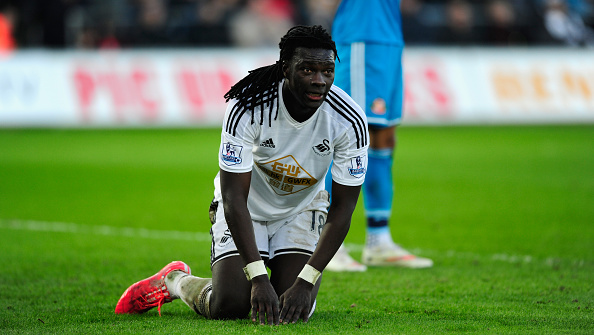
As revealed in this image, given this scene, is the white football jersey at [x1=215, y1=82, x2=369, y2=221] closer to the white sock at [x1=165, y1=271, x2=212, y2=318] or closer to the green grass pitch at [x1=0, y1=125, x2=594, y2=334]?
the white sock at [x1=165, y1=271, x2=212, y2=318]

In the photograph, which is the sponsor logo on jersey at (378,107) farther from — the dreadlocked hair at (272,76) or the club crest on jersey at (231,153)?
the club crest on jersey at (231,153)

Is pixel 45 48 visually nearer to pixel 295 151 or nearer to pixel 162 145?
pixel 162 145

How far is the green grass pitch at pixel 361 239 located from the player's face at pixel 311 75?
1.24 m

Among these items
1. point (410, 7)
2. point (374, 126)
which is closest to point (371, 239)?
point (374, 126)

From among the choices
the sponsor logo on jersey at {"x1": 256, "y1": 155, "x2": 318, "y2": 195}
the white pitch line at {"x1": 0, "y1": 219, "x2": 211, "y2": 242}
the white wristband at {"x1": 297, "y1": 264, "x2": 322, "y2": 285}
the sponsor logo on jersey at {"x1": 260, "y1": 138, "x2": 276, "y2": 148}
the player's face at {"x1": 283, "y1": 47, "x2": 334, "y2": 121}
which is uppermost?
the player's face at {"x1": 283, "y1": 47, "x2": 334, "y2": 121}

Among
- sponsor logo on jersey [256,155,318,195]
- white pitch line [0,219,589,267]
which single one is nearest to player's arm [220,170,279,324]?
sponsor logo on jersey [256,155,318,195]

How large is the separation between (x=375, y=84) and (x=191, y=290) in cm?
267

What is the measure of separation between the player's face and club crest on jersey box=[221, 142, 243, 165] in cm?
44

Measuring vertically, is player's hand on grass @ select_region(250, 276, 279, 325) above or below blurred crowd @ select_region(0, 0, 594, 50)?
below

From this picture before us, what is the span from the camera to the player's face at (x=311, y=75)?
4.38 meters

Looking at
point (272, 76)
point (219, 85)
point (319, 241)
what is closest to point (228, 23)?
point (219, 85)

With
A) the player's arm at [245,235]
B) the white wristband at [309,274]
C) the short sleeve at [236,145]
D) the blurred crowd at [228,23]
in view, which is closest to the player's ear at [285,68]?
the short sleeve at [236,145]

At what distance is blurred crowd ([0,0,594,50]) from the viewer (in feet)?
68.1

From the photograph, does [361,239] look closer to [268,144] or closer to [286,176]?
[286,176]
